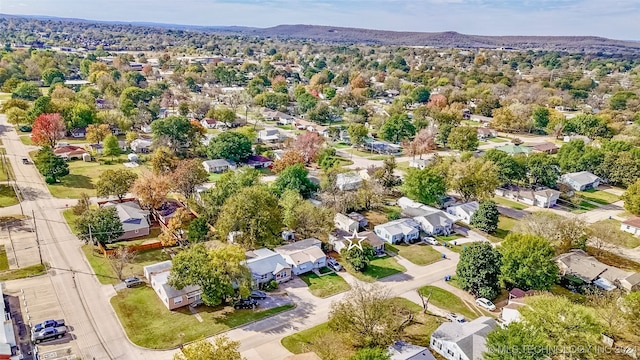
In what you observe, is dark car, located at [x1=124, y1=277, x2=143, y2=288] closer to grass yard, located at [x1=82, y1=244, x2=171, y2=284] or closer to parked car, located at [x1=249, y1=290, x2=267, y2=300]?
grass yard, located at [x1=82, y1=244, x2=171, y2=284]

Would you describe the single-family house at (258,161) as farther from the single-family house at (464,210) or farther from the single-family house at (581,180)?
the single-family house at (581,180)

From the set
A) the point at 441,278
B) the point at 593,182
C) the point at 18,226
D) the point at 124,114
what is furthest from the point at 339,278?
the point at 124,114

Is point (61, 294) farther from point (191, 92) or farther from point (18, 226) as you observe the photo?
point (191, 92)

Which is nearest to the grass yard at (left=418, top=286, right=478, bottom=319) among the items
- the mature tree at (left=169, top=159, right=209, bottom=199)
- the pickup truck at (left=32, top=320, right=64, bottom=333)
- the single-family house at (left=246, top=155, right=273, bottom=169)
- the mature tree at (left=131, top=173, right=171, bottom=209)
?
the pickup truck at (left=32, top=320, right=64, bottom=333)

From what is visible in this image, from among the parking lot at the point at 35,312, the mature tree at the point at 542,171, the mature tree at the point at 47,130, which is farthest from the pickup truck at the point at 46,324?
the mature tree at the point at 542,171

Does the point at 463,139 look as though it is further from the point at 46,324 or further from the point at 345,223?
the point at 46,324

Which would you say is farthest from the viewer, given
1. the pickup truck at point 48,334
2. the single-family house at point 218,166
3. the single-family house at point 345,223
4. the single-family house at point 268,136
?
the single-family house at point 268,136

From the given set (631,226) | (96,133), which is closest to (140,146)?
(96,133)
